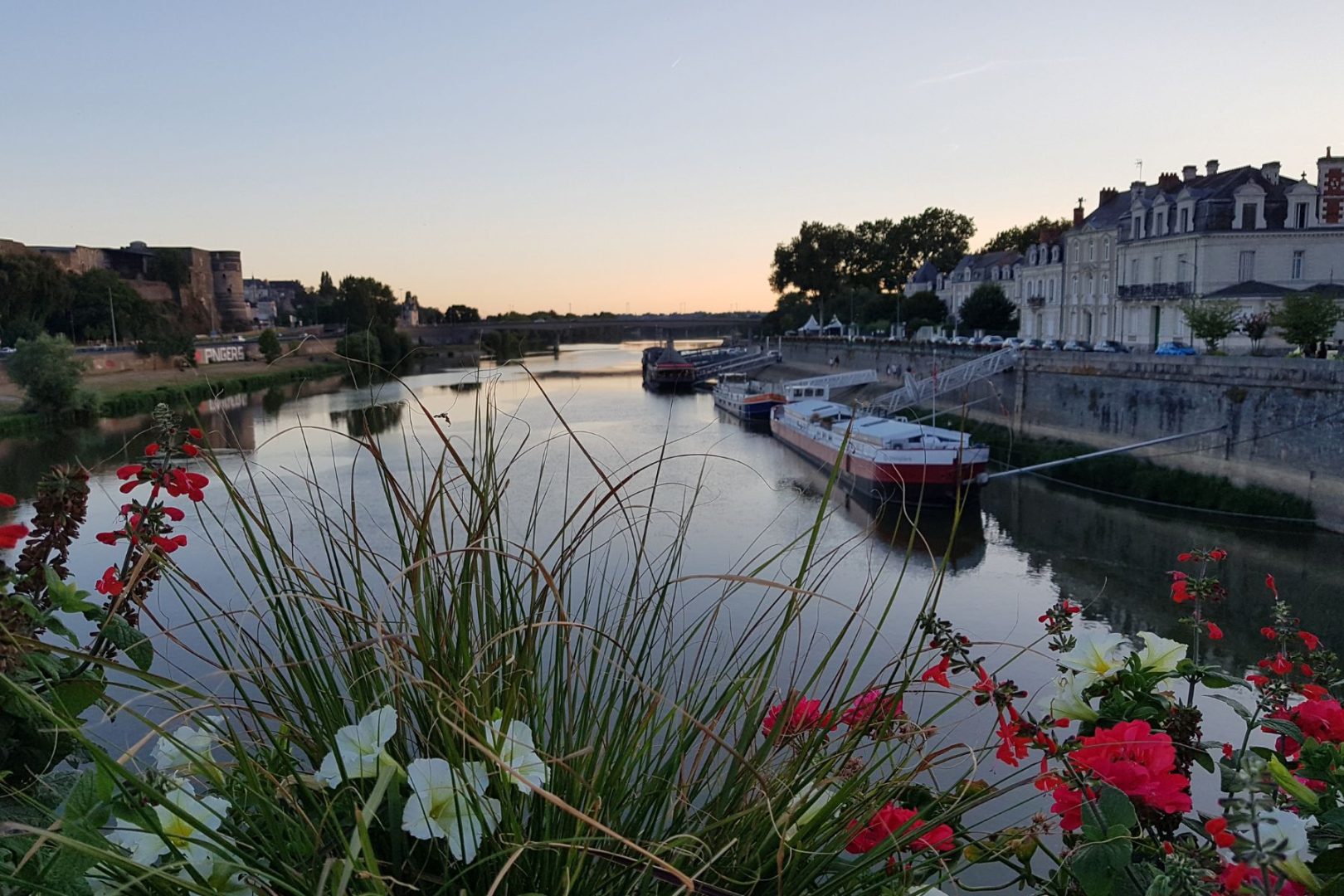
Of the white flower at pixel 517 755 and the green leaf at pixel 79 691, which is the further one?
the green leaf at pixel 79 691

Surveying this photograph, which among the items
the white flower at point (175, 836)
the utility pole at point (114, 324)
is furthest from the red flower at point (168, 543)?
the utility pole at point (114, 324)

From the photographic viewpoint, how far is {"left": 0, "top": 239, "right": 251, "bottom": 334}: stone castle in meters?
58.7

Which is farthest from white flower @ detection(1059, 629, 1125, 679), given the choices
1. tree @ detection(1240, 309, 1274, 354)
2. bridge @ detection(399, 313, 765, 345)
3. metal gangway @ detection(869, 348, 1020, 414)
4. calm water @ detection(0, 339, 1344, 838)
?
bridge @ detection(399, 313, 765, 345)

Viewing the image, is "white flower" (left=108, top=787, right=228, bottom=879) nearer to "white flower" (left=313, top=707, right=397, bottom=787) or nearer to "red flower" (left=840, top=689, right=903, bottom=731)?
"white flower" (left=313, top=707, right=397, bottom=787)

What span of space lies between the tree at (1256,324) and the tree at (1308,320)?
0.99m

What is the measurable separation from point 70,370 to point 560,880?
26374mm

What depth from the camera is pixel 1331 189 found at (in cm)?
2061

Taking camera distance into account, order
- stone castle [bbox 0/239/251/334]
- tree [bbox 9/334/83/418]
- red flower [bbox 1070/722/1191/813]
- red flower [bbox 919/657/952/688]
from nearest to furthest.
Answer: red flower [bbox 1070/722/1191/813]
red flower [bbox 919/657/952/688]
tree [bbox 9/334/83/418]
stone castle [bbox 0/239/251/334]

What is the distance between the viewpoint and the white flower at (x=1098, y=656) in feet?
4.60

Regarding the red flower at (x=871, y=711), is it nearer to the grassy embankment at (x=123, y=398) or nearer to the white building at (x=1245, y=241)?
the grassy embankment at (x=123, y=398)

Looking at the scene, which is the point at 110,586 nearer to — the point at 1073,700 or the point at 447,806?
the point at 447,806

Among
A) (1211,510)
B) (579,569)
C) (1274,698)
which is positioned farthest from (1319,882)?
(1211,510)

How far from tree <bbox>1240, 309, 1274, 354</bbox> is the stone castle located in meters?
51.9

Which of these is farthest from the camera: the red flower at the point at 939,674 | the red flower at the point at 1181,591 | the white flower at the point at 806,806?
the red flower at the point at 1181,591
